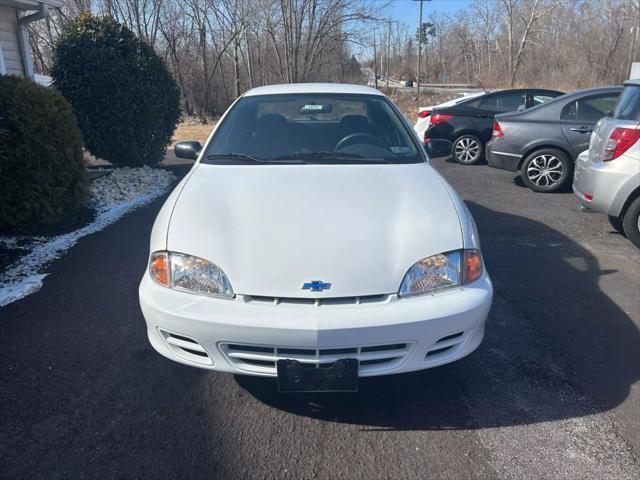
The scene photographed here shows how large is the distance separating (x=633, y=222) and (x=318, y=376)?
171 inches

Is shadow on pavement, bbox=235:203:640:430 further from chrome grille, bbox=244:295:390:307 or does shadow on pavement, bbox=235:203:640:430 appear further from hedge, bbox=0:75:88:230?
hedge, bbox=0:75:88:230

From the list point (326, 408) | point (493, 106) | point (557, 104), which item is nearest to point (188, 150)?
point (326, 408)

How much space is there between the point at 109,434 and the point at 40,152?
412 cm

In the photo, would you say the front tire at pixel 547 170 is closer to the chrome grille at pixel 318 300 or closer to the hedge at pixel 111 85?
the chrome grille at pixel 318 300

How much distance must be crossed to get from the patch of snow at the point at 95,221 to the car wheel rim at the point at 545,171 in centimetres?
588

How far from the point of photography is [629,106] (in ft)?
16.4

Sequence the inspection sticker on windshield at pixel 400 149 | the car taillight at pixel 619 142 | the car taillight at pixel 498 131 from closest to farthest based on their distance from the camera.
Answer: the inspection sticker on windshield at pixel 400 149
the car taillight at pixel 619 142
the car taillight at pixel 498 131

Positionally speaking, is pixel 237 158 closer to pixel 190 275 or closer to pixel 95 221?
pixel 190 275

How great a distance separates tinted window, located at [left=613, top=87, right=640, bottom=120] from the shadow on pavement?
6.46ft

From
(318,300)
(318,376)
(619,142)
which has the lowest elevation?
(318,376)

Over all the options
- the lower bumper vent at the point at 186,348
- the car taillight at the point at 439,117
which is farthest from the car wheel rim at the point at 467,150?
the lower bumper vent at the point at 186,348

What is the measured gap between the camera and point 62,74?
8.20m

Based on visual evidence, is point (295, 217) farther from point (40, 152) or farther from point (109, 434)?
point (40, 152)

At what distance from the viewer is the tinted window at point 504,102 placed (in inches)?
374
